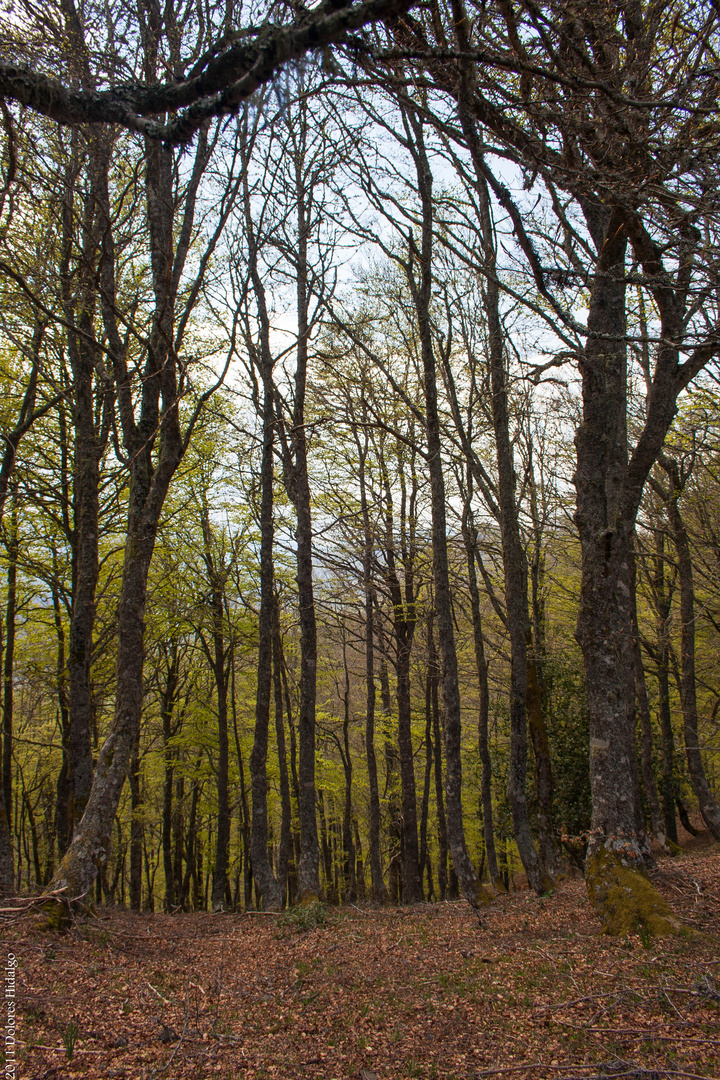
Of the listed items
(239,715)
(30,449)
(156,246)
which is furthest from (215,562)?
(156,246)

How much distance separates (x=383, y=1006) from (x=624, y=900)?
8.38ft

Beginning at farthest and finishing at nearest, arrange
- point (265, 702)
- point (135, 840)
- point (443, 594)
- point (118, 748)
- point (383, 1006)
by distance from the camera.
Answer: point (135, 840), point (265, 702), point (443, 594), point (118, 748), point (383, 1006)

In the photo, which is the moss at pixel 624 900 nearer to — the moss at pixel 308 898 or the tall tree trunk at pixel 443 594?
the tall tree trunk at pixel 443 594

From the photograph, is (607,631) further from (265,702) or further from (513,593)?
(265,702)

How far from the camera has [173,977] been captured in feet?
16.3

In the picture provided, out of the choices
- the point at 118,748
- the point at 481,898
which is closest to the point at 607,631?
the point at 481,898

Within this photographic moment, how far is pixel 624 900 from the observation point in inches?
221

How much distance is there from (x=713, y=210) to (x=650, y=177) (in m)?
0.50

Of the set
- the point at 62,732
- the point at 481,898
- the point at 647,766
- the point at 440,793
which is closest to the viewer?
the point at 481,898

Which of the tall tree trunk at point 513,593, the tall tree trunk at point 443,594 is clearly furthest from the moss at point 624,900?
the tall tree trunk at point 513,593

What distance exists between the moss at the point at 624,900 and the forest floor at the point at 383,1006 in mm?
174

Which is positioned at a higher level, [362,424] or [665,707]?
[362,424]

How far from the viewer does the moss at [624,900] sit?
5.34 metres

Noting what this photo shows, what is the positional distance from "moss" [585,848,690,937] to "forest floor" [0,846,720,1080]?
0.57 feet
